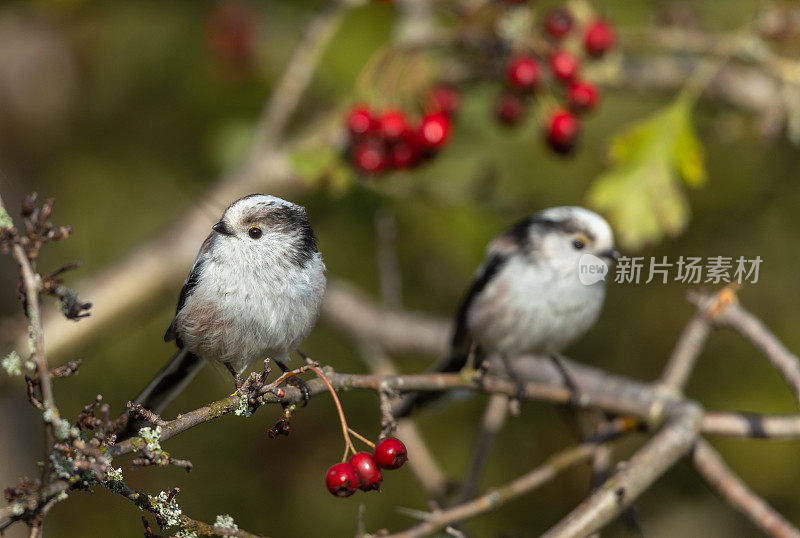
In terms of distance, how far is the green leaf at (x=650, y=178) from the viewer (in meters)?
3.89

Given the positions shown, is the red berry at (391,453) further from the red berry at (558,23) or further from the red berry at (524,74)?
the red berry at (558,23)

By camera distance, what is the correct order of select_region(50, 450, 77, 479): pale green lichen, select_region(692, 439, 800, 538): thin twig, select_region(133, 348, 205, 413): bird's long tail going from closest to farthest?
select_region(50, 450, 77, 479): pale green lichen, select_region(133, 348, 205, 413): bird's long tail, select_region(692, 439, 800, 538): thin twig

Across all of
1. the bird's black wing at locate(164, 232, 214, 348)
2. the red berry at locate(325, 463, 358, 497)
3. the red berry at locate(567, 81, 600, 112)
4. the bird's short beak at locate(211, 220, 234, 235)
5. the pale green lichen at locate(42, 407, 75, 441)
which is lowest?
the pale green lichen at locate(42, 407, 75, 441)

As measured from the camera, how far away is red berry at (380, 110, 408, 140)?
3820 millimetres

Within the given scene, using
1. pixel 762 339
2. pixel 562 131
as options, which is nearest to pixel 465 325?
pixel 562 131

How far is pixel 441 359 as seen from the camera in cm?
494

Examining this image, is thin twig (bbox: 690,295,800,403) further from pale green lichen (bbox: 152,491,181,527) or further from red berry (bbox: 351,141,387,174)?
pale green lichen (bbox: 152,491,181,527)

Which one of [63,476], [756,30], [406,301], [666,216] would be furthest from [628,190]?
[63,476]

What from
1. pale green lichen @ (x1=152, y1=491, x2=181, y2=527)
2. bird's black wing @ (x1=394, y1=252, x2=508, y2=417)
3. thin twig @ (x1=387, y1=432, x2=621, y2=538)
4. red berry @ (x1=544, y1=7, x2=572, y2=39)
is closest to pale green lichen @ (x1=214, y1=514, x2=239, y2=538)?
pale green lichen @ (x1=152, y1=491, x2=181, y2=527)

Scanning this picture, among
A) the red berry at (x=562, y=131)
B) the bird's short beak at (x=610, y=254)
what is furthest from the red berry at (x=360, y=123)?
the bird's short beak at (x=610, y=254)

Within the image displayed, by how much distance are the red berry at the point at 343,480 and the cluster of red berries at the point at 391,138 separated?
85.8 inches

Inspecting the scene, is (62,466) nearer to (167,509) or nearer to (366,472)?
(167,509)

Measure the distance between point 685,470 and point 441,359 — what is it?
2.12 metres

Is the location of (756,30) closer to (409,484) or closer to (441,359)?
(441,359)
